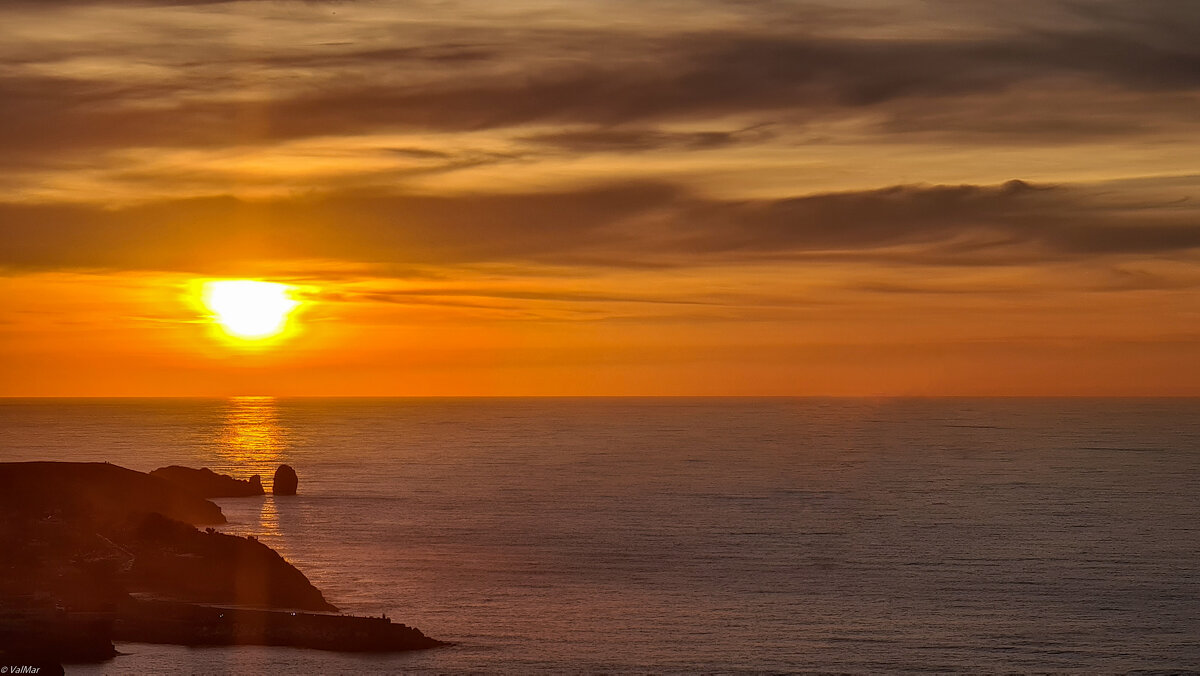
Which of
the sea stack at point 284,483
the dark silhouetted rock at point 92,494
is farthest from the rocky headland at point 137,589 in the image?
the sea stack at point 284,483

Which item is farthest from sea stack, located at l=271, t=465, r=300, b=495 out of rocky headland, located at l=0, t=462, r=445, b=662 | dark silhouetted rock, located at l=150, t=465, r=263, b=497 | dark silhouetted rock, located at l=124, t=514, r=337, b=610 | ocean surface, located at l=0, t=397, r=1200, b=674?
dark silhouetted rock, located at l=124, t=514, r=337, b=610

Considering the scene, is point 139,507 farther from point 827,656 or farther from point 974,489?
point 974,489

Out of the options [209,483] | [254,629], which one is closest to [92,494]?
[254,629]

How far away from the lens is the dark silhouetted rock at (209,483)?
145 m

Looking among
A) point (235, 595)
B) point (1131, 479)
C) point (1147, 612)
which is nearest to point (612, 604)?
point (235, 595)

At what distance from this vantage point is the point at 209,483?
15375 centimetres

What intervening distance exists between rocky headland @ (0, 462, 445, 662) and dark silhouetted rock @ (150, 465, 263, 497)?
56822mm

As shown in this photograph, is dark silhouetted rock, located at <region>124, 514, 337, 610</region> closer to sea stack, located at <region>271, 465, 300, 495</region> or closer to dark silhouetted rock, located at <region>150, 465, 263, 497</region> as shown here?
dark silhouetted rock, located at <region>150, 465, 263, 497</region>

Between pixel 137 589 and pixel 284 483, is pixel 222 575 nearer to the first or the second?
pixel 137 589

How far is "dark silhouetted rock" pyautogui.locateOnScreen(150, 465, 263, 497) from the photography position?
14462 cm

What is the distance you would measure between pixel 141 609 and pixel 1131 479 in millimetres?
161912

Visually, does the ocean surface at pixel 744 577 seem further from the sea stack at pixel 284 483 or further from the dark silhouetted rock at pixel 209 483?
the dark silhouetted rock at pixel 209 483

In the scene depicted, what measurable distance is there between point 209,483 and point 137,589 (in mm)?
87284

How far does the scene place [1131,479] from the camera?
183 m
